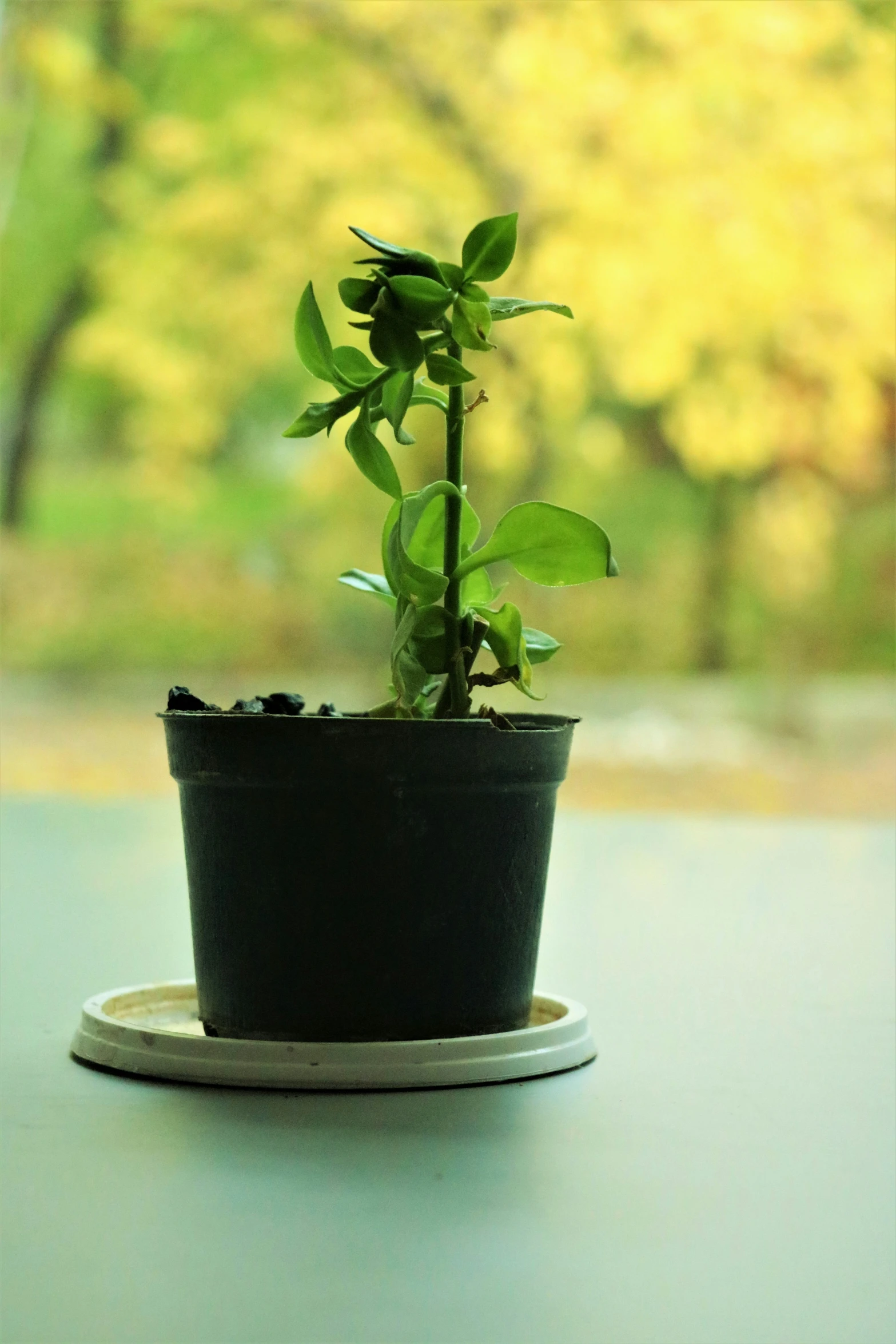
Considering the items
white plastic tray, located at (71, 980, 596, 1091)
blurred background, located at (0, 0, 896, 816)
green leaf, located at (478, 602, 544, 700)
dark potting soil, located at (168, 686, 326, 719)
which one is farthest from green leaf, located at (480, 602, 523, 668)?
blurred background, located at (0, 0, 896, 816)

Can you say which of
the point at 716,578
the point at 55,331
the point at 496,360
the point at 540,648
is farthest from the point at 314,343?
the point at 55,331

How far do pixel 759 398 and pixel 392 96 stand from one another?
1.78m

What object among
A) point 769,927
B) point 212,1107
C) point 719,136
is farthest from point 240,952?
point 719,136

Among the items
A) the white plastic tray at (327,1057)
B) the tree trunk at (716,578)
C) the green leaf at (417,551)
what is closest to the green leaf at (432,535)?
the green leaf at (417,551)

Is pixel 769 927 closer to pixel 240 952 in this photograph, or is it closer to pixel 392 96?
pixel 240 952

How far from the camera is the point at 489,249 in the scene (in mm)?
854

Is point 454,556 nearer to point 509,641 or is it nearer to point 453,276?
point 509,641

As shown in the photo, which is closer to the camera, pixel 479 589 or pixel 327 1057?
pixel 327 1057

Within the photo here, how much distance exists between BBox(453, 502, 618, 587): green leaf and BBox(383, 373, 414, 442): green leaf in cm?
9

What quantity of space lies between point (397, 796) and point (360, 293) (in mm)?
300

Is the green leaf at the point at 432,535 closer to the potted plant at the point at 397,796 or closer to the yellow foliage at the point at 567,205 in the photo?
the potted plant at the point at 397,796

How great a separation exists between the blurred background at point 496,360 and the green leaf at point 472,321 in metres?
4.00

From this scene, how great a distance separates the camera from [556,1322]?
1.85ft

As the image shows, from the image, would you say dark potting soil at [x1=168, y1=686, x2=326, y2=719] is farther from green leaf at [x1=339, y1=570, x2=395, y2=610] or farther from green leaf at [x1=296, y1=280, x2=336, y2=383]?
green leaf at [x1=296, y1=280, x2=336, y2=383]
